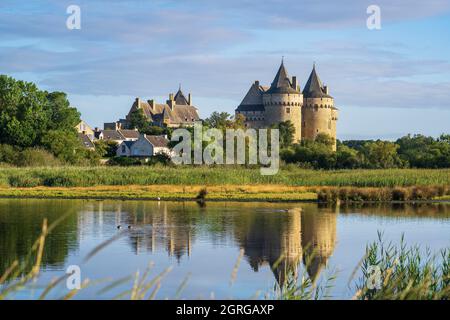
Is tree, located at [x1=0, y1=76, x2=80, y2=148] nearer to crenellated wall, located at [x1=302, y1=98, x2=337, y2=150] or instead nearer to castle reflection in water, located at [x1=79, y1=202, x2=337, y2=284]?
crenellated wall, located at [x1=302, y1=98, x2=337, y2=150]

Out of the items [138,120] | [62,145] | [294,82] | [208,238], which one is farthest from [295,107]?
[208,238]

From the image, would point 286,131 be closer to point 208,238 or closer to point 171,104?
point 171,104

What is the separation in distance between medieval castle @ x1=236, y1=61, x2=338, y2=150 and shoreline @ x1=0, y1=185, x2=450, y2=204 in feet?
142

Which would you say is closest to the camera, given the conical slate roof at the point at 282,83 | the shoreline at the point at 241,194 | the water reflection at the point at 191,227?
the water reflection at the point at 191,227

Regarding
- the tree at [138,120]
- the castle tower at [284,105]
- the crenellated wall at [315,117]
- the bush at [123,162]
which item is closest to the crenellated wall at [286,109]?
the castle tower at [284,105]

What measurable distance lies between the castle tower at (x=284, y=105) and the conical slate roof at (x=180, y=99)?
28394mm

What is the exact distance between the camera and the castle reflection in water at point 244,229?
683 inches

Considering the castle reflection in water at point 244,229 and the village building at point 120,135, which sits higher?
the village building at point 120,135

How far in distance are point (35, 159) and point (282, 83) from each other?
37565 mm

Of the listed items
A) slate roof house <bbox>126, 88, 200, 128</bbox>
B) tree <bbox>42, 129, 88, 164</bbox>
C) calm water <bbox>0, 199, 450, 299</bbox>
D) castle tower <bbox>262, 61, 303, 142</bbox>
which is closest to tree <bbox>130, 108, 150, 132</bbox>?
slate roof house <bbox>126, 88, 200, 128</bbox>

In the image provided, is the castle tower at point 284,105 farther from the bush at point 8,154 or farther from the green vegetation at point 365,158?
the bush at point 8,154

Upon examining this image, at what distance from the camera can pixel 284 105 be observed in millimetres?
80062

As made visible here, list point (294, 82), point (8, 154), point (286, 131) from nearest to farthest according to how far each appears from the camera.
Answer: point (8, 154) < point (286, 131) < point (294, 82)
